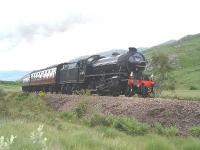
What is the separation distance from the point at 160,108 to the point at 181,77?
105 meters

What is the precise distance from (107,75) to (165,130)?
15778 mm

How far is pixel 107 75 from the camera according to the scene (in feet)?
104

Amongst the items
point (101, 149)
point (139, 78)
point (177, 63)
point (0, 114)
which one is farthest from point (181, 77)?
point (101, 149)

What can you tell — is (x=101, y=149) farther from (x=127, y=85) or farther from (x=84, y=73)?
(x=84, y=73)

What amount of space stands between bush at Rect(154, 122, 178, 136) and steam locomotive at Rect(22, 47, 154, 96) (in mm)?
11705

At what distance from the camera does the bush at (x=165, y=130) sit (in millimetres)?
16047

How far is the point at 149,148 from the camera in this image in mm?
13953

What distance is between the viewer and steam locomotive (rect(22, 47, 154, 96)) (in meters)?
29.6

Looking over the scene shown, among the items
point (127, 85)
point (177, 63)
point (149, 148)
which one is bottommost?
point (149, 148)

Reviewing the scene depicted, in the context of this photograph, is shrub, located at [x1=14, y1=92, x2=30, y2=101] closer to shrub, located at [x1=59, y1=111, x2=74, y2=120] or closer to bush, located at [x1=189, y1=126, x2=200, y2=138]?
shrub, located at [x1=59, y1=111, x2=74, y2=120]

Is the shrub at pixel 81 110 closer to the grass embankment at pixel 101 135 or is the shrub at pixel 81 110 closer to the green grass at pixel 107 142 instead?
the grass embankment at pixel 101 135

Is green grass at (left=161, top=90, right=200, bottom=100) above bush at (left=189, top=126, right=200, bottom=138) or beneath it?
above

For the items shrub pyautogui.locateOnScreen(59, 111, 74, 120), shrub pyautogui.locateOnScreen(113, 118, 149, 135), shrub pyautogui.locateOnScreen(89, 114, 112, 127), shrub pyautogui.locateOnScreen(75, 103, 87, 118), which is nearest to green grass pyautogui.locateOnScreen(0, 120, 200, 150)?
shrub pyautogui.locateOnScreen(113, 118, 149, 135)

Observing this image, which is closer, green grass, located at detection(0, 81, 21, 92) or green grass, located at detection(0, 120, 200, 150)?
green grass, located at detection(0, 120, 200, 150)
